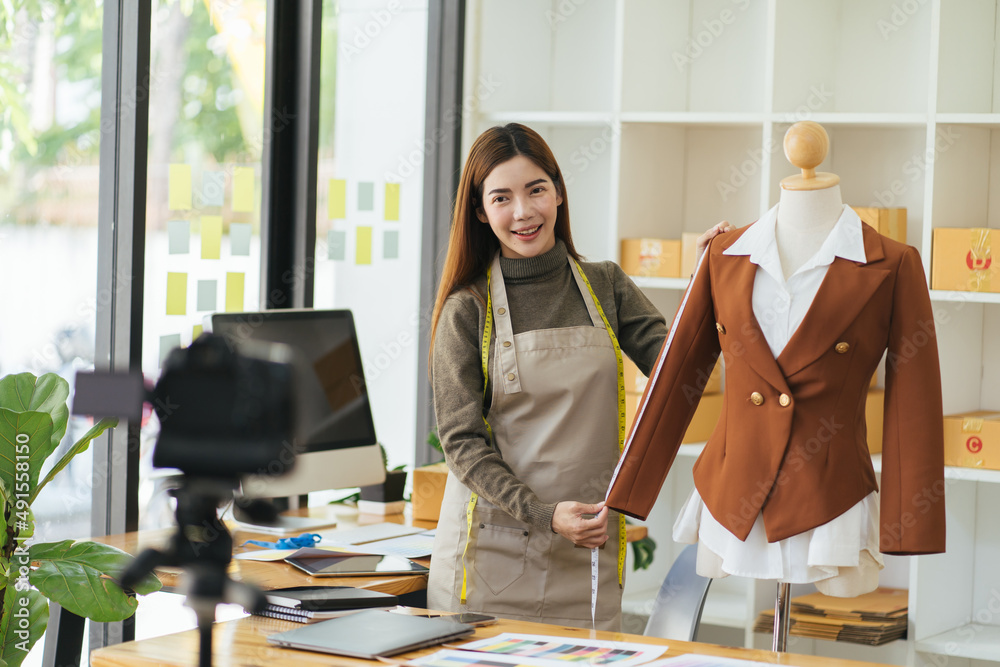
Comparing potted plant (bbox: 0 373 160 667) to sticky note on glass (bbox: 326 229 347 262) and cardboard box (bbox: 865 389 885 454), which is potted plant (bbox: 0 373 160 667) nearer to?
sticky note on glass (bbox: 326 229 347 262)

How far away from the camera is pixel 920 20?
317 cm

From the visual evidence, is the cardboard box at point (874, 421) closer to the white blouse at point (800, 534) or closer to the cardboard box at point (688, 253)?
the cardboard box at point (688, 253)

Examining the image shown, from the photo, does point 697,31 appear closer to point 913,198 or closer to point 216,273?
point 913,198

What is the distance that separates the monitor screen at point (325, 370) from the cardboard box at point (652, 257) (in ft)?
3.16

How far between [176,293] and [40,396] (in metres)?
0.75

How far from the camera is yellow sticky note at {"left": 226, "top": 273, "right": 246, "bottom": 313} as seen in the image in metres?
2.74

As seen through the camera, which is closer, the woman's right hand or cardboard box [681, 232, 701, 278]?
the woman's right hand

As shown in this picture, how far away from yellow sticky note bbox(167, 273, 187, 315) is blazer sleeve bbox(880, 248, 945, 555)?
5.39ft

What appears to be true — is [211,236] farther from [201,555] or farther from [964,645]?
[964,645]

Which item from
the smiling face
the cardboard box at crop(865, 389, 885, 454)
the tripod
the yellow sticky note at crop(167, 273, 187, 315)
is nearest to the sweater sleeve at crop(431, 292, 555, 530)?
the smiling face

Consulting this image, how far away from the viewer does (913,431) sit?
67.9 inches

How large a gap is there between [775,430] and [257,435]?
3.99 ft

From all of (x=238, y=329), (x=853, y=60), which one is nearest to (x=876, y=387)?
(x=853, y=60)

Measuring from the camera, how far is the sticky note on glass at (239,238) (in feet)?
9.04
